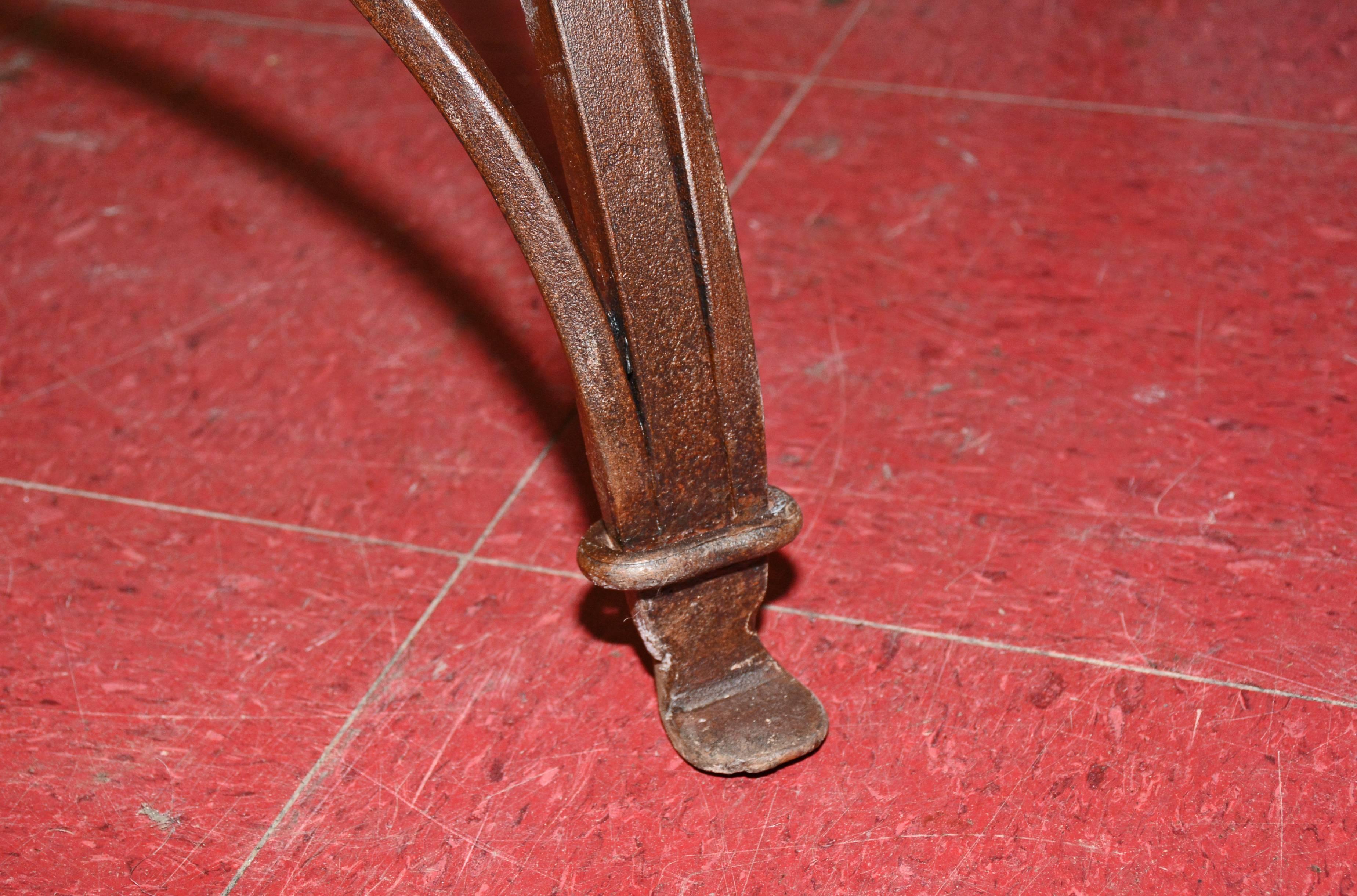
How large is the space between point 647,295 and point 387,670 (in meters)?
0.55

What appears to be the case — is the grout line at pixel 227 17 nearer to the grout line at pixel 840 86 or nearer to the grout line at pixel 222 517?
the grout line at pixel 840 86

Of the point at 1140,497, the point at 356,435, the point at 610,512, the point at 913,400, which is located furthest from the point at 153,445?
the point at 1140,497

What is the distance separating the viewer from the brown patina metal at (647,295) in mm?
937

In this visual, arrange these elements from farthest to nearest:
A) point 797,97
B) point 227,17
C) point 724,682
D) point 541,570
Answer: point 227,17, point 797,97, point 541,570, point 724,682

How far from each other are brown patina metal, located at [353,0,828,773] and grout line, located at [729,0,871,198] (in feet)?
3.28

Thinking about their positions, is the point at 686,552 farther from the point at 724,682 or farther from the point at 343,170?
the point at 343,170

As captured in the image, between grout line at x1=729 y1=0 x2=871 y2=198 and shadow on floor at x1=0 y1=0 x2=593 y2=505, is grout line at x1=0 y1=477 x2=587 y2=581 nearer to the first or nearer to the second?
shadow on floor at x1=0 y1=0 x2=593 y2=505

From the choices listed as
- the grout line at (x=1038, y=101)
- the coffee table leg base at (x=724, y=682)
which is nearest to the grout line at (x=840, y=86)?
the grout line at (x=1038, y=101)

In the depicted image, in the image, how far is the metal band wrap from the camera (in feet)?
3.49

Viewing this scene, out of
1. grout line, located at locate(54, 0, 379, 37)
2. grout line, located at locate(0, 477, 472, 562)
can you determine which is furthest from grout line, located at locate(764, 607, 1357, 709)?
grout line, located at locate(54, 0, 379, 37)

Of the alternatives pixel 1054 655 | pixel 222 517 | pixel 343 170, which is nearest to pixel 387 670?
pixel 222 517

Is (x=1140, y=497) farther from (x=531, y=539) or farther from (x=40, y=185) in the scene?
(x=40, y=185)

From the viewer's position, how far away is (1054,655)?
1.29m

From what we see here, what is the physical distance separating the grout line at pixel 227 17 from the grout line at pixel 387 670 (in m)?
1.33
